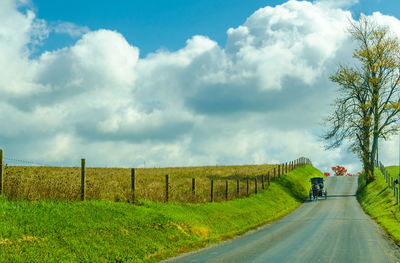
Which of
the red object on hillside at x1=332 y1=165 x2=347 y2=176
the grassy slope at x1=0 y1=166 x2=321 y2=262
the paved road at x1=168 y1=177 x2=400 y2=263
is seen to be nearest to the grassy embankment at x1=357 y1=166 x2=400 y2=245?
the paved road at x1=168 y1=177 x2=400 y2=263

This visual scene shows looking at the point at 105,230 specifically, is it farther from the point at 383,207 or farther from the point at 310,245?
the point at 383,207

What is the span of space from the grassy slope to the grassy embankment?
30.2 ft

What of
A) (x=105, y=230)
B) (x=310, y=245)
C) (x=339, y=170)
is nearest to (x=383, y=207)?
(x=310, y=245)

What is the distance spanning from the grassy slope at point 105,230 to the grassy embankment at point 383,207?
921 centimetres

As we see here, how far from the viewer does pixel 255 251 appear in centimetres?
1650

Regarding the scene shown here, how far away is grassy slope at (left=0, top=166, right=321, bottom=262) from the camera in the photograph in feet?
41.9

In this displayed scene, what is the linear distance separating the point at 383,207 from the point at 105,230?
94.8 ft

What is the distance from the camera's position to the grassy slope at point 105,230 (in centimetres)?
1277

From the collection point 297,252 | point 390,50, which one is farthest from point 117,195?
point 390,50

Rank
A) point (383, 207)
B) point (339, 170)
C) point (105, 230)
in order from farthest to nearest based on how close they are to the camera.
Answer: point (339, 170)
point (383, 207)
point (105, 230)

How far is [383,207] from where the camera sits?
36250 mm

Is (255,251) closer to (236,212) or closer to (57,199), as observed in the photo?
(57,199)

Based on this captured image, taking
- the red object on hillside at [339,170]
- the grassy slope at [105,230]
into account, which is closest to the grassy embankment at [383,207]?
the grassy slope at [105,230]

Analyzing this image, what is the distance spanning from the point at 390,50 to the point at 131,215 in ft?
153
